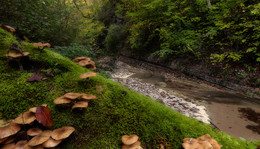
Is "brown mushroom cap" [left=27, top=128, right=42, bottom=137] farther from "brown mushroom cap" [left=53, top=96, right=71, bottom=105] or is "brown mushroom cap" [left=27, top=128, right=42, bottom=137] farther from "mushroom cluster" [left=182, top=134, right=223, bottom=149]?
"mushroom cluster" [left=182, top=134, right=223, bottom=149]

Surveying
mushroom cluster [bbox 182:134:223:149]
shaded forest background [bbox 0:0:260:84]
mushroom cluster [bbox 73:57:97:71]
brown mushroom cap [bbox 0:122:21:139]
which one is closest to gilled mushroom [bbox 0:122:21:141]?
brown mushroom cap [bbox 0:122:21:139]

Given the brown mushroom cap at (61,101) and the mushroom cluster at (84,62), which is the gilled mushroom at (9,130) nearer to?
the brown mushroom cap at (61,101)

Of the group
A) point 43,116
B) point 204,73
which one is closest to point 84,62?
point 43,116

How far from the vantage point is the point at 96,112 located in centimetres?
148

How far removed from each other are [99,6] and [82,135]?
31041mm

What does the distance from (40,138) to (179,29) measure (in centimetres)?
1226

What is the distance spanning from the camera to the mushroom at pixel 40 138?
1026mm

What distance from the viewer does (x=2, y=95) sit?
142cm

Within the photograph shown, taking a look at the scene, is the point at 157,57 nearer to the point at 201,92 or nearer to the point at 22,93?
the point at 201,92

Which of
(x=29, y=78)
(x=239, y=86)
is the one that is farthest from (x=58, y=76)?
(x=239, y=86)

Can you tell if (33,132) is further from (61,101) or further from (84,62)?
(84,62)

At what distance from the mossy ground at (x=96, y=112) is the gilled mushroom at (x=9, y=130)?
12.4 inches

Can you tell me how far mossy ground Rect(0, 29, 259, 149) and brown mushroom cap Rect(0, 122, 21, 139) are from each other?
0.31 metres

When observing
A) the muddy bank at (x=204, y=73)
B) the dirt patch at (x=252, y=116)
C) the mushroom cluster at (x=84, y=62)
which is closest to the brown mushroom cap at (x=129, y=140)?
the mushroom cluster at (x=84, y=62)
